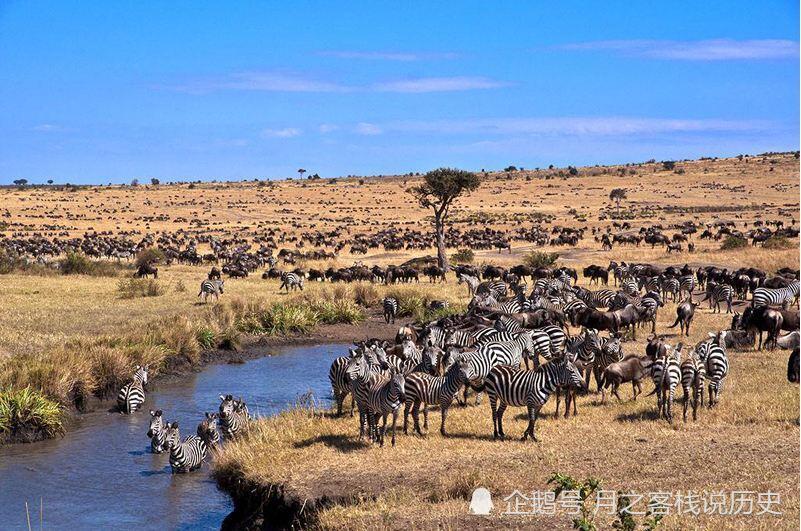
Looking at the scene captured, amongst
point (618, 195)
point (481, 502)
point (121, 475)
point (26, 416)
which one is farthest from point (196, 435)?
point (618, 195)

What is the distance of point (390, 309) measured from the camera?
31.8 m

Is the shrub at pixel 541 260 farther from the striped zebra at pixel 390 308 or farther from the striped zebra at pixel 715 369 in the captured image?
the striped zebra at pixel 715 369

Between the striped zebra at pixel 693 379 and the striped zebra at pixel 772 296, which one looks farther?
the striped zebra at pixel 772 296

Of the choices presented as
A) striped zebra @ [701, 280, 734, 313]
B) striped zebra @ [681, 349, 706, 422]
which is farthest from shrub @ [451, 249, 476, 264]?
striped zebra @ [681, 349, 706, 422]

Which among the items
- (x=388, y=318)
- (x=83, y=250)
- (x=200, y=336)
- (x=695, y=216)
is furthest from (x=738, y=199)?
(x=200, y=336)

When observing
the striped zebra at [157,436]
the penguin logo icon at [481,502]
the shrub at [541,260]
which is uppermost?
the shrub at [541,260]

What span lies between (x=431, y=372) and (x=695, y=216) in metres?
74.5

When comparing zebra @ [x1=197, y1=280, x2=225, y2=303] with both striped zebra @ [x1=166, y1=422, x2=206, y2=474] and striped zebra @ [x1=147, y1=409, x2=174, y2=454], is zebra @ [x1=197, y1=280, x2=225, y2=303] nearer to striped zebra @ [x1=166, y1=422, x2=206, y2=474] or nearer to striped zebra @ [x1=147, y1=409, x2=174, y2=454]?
striped zebra @ [x1=147, y1=409, x2=174, y2=454]

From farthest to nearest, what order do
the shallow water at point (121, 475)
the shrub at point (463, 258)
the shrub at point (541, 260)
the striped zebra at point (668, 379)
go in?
the shrub at point (463, 258), the shrub at point (541, 260), the striped zebra at point (668, 379), the shallow water at point (121, 475)

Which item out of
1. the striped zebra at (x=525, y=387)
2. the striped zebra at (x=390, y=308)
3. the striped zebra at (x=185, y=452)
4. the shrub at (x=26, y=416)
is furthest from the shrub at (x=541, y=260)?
the striped zebra at (x=185, y=452)

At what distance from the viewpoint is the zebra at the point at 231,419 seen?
17.5m

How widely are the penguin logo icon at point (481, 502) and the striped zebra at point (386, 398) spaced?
301 cm

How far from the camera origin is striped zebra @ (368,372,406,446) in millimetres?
13984

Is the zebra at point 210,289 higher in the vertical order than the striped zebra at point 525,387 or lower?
higher
